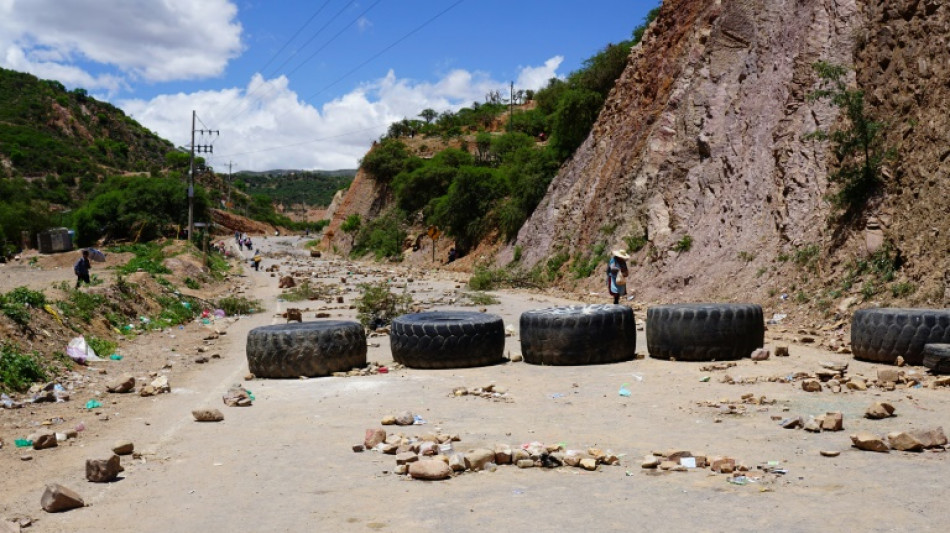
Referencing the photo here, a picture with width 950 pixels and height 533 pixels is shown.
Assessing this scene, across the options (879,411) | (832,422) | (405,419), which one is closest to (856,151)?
(879,411)

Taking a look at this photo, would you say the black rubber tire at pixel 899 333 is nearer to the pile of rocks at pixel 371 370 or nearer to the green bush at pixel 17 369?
the pile of rocks at pixel 371 370

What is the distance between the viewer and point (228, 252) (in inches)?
2709

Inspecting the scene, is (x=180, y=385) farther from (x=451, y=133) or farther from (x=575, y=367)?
(x=451, y=133)

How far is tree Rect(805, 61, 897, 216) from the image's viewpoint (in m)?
17.0

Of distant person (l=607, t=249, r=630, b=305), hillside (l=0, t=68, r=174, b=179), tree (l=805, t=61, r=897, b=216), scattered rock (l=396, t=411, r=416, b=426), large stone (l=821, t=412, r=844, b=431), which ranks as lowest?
scattered rock (l=396, t=411, r=416, b=426)

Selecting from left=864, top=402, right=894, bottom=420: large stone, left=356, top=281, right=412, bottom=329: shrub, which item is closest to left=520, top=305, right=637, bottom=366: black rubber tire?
left=864, top=402, right=894, bottom=420: large stone

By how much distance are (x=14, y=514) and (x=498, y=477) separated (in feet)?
11.1

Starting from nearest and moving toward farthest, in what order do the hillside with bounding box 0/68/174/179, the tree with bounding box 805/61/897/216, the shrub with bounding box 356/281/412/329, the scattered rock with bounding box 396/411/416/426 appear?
the scattered rock with bounding box 396/411/416/426, the tree with bounding box 805/61/897/216, the shrub with bounding box 356/281/412/329, the hillside with bounding box 0/68/174/179

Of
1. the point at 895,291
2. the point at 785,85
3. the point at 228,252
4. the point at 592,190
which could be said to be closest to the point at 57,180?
the point at 228,252

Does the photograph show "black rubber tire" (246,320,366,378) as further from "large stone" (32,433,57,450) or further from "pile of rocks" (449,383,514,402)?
"large stone" (32,433,57,450)

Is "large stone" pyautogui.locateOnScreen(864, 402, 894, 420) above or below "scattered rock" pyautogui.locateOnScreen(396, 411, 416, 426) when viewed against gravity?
above

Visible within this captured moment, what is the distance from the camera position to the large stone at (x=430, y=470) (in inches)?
237

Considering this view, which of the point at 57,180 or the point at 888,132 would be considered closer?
the point at 888,132

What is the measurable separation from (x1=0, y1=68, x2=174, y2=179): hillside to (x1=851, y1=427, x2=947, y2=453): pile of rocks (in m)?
102
